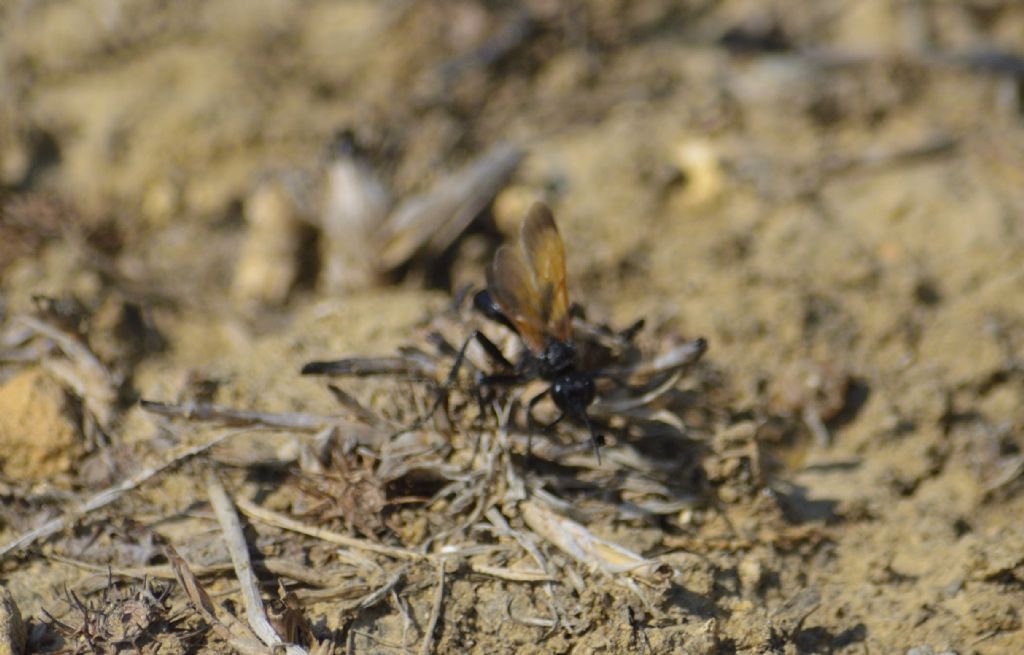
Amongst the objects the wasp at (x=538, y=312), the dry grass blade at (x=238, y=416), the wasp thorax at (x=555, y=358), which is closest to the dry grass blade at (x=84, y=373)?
the dry grass blade at (x=238, y=416)

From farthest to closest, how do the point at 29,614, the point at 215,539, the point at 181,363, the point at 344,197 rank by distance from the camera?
the point at 344,197 < the point at 181,363 < the point at 215,539 < the point at 29,614

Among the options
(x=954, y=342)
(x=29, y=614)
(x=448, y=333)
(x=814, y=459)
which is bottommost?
(x=29, y=614)

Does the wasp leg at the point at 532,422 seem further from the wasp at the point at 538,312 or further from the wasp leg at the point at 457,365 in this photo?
the wasp leg at the point at 457,365

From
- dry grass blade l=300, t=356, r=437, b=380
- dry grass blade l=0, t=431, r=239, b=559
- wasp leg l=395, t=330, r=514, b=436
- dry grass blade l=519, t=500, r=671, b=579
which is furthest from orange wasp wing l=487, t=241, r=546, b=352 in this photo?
dry grass blade l=0, t=431, r=239, b=559

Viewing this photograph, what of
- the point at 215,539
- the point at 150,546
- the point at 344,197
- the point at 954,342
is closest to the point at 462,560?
the point at 215,539

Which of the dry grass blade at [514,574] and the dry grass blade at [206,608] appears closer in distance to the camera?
the dry grass blade at [206,608]

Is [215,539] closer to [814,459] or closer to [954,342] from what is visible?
[814,459]
